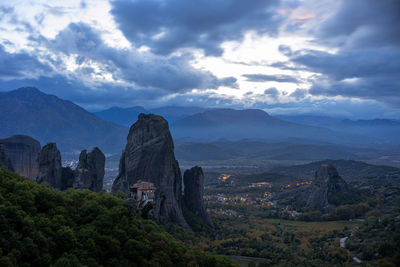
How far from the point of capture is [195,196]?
293 feet

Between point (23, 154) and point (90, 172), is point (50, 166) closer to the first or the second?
point (90, 172)

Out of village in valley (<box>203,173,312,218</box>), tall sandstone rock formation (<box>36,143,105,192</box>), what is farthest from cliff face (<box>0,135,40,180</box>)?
village in valley (<box>203,173,312,218</box>)

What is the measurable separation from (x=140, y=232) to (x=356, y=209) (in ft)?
286

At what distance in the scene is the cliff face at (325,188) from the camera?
403 feet

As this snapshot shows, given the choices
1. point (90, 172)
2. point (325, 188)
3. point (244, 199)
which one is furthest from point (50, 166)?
point (244, 199)

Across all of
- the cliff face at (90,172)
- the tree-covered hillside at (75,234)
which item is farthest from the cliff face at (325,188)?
the tree-covered hillside at (75,234)

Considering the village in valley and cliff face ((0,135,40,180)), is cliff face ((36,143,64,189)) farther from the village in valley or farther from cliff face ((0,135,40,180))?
the village in valley

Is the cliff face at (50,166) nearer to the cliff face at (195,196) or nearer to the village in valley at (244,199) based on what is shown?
the cliff face at (195,196)

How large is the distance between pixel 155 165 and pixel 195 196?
17.8 metres

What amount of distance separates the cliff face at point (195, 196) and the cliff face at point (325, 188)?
51825mm

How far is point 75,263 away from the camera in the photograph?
3225 cm

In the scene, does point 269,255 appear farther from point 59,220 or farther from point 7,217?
point 7,217

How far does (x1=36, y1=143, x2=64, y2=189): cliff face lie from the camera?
69.9 m

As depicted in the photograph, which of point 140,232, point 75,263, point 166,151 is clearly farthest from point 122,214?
point 166,151
